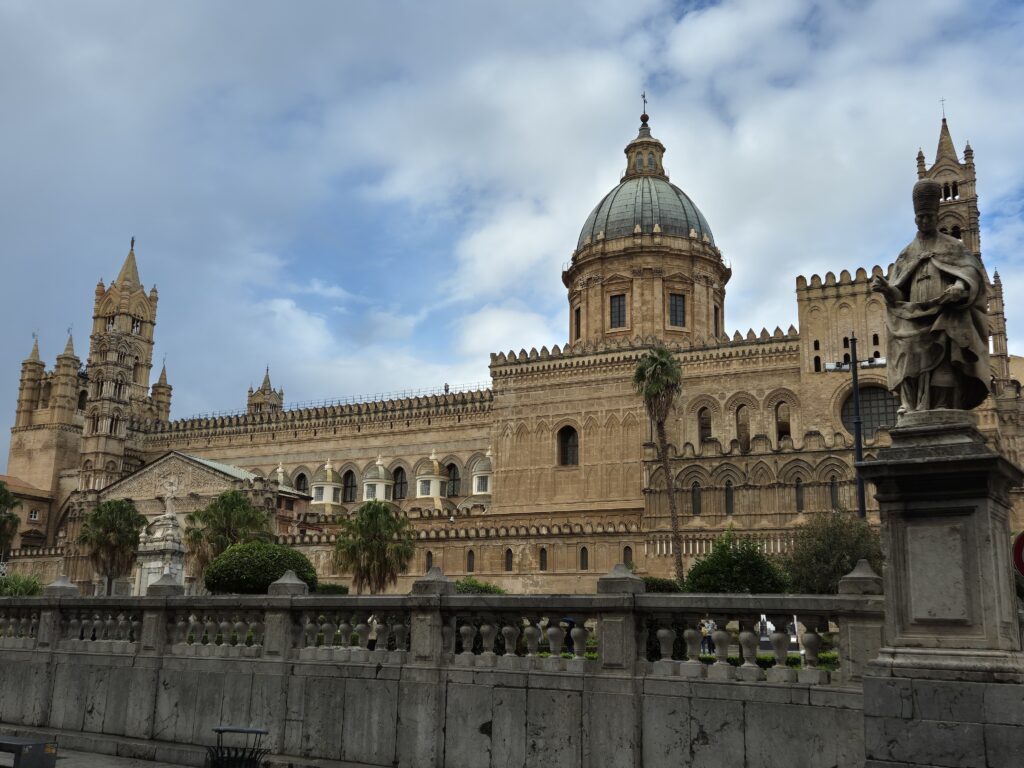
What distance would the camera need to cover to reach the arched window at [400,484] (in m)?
66.2

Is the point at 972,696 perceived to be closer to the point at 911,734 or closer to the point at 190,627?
the point at 911,734

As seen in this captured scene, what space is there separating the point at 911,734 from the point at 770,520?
36.5 meters

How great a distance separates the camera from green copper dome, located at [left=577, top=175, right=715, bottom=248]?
60031 millimetres

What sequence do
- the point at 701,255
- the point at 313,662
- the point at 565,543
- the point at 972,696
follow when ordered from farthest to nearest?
the point at 701,255 → the point at 565,543 → the point at 313,662 → the point at 972,696

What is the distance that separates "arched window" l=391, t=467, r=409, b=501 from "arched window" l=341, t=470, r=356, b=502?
3.50m

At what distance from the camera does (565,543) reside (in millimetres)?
46625

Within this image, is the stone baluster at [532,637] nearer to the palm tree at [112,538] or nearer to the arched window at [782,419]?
the arched window at [782,419]

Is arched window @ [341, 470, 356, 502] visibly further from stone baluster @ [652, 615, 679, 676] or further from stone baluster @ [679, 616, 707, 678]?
stone baluster @ [679, 616, 707, 678]

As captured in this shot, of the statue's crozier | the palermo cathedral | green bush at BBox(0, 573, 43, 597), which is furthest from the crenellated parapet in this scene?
the statue's crozier

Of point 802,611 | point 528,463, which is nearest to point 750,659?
point 802,611

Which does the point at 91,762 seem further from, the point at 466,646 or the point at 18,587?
the point at 18,587

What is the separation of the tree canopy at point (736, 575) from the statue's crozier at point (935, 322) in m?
21.6

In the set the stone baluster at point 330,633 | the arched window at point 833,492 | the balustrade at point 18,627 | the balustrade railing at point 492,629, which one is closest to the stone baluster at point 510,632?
the balustrade railing at point 492,629

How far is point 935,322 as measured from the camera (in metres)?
7.63
